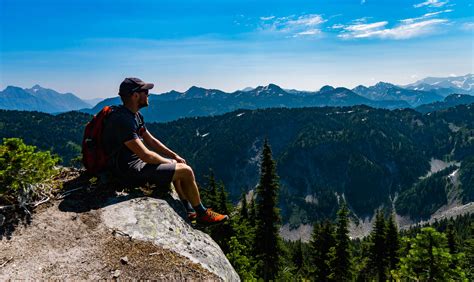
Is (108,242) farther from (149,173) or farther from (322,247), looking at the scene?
(322,247)

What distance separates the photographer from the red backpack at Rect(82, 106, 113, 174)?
8.76m

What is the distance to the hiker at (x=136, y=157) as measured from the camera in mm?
8406

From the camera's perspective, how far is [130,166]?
8766 millimetres

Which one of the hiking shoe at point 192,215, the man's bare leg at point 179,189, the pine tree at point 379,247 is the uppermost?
the man's bare leg at point 179,189

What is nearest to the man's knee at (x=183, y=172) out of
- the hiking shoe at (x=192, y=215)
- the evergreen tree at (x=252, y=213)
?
the hiking shoe at (x=192, y=215)

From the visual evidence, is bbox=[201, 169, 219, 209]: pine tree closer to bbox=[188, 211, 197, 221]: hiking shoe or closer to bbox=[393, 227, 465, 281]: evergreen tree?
bbox=[393, 227, 465, 281]: evergreen tree

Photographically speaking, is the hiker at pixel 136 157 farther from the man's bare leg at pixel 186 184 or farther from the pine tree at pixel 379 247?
the pine tree at pixel 379 247

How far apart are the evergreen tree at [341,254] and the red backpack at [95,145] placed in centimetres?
2895

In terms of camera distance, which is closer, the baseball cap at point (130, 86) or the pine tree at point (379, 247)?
the baseball cap at point (130, 86)

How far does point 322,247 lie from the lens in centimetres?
3859

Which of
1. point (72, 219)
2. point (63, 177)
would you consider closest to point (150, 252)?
point (72, 219)

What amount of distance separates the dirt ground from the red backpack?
1.99 m

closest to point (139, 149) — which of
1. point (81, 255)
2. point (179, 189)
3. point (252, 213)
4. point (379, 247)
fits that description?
point (179, 189)

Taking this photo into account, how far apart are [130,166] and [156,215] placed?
1.60 metres
